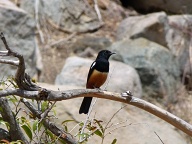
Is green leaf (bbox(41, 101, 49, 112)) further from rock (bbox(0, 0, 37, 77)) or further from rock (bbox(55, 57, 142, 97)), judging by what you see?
rock (bbox(0, 0, 37, 77))

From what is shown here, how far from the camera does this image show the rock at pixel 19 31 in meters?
8.25

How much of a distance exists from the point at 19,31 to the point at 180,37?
3.58 metres

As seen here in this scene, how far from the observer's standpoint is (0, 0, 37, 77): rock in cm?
825

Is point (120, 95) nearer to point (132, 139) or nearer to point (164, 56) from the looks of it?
point (132, 139)

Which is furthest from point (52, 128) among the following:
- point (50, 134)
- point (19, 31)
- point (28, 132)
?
point (19, 31)

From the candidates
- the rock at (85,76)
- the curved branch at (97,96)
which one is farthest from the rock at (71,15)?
the curved branch at (97,96)

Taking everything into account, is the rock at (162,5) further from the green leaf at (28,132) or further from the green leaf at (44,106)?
the green leaf at (28,132)

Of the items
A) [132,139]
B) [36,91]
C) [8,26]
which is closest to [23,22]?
[8,26]

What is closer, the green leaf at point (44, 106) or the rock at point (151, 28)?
the green leaf at point (44, 106)

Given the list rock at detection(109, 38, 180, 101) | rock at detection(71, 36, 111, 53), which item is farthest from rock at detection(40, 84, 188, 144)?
rock at detection(71, 36, 111, 53)

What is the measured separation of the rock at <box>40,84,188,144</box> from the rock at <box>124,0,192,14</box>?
580 cm

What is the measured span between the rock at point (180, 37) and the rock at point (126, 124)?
4492 millimetres

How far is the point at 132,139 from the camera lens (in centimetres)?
510

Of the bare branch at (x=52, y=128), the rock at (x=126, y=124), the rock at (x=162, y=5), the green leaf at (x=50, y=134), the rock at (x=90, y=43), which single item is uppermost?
the bare branch at (x=52, y=128)
